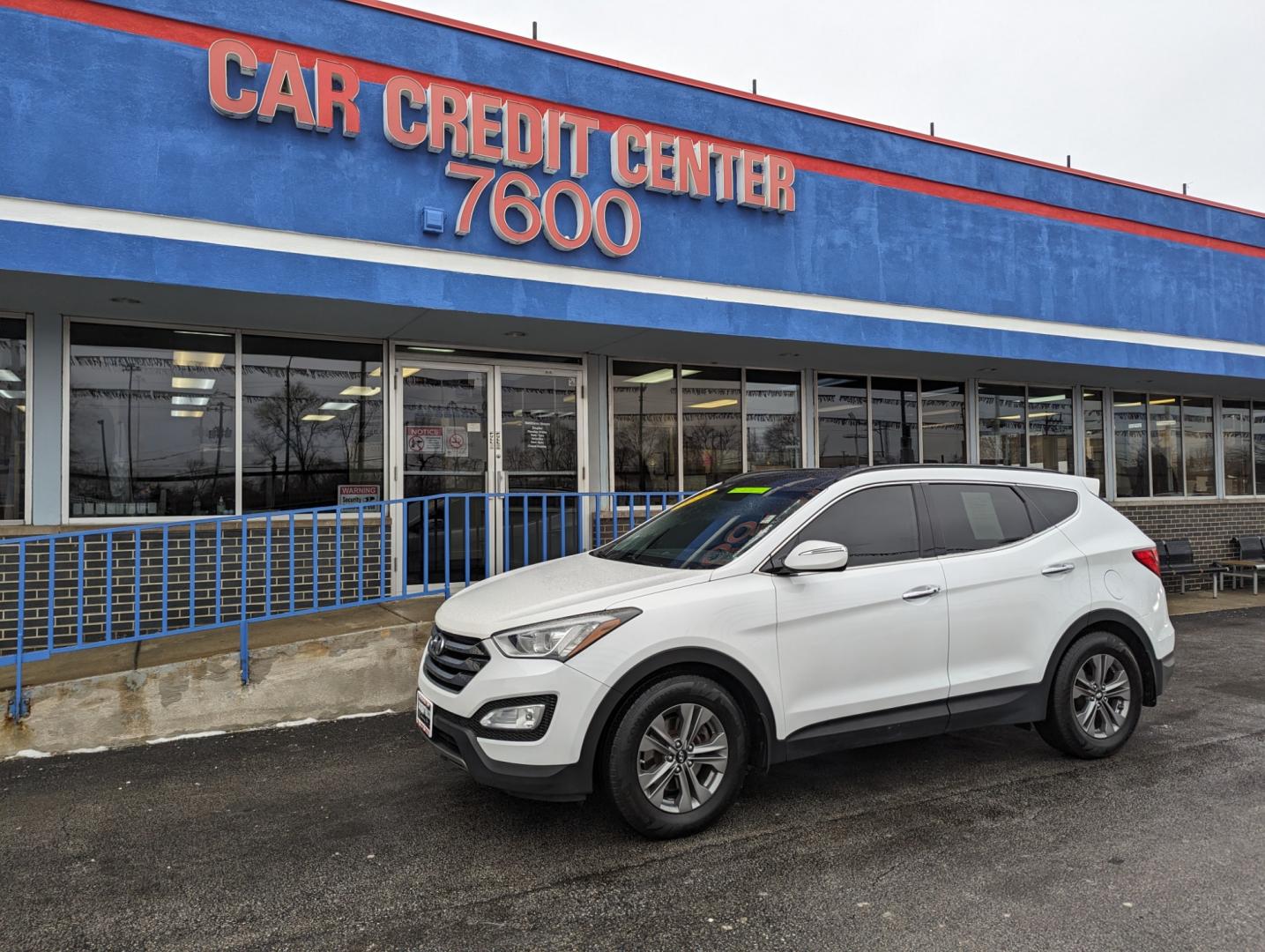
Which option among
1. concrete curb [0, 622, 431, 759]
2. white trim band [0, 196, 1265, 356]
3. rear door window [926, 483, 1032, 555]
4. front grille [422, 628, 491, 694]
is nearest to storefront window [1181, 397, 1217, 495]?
white trim band [0, 196, 1265, 356]

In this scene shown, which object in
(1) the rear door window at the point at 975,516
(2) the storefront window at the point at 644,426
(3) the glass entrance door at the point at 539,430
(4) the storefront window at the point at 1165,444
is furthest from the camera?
(4) the storefront window at the point at 1165,444

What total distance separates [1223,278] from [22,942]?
15953 mm

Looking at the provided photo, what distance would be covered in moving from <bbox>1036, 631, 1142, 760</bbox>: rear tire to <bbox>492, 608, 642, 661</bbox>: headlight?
2738mm

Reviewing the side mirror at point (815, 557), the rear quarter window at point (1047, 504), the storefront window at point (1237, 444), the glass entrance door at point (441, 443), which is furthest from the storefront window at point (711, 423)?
the storefront window at point (1237, 444)

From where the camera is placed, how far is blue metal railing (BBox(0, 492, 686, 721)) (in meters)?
6.79

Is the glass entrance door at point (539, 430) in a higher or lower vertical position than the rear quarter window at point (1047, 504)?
higher

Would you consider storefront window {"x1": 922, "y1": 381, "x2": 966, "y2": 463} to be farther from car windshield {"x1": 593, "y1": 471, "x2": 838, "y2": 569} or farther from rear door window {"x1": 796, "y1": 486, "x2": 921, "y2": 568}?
rear door window {"x1": 796, "y1": 486, "x2": 921, "y2": 568}

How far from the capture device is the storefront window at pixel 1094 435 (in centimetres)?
1355

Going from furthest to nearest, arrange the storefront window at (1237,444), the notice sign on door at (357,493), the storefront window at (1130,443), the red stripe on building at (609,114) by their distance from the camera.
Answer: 1. the storefront window at (1237,444)
2. the storefront window at (1130,443)
3. the notice sign on door at (357,493)
4. the red stripe on building at (609,114)

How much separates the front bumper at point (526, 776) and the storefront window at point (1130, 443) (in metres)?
13.1

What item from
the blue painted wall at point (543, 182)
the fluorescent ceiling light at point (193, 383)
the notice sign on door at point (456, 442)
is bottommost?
the notice sign on door at point (456, 442)

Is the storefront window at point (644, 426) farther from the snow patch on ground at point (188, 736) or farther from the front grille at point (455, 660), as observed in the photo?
the front grille at point (455, 660)

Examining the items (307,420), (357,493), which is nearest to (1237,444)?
(357,493)

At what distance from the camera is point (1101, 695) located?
4926 mm
